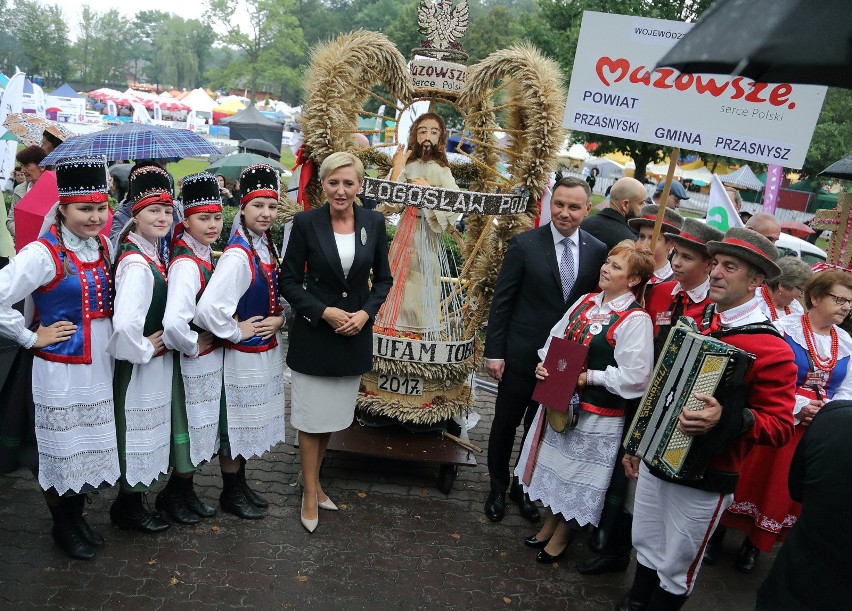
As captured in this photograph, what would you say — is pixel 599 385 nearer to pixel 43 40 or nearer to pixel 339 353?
pixel 339 353

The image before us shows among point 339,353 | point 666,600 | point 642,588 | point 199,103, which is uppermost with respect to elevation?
point 199,103

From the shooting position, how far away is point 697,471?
8.75 ft

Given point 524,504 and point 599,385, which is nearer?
point 599,385

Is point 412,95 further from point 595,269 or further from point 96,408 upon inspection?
point 96,408

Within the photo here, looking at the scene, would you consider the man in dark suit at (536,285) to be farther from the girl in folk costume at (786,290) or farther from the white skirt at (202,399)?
the white skirt at (202,399)

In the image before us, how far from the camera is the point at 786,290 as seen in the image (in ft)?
13.7

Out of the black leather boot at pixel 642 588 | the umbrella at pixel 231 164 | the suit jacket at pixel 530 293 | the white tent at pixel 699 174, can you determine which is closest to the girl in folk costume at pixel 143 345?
the suit jacket at pixel 530 293

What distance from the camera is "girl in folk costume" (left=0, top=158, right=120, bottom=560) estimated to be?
3041mm

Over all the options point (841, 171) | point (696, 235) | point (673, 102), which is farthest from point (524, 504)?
point (841, 171)

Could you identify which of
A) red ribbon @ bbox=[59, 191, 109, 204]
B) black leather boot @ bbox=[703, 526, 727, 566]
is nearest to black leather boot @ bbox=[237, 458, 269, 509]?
red ribbon @ bbox=[59, 191, 109, 204]

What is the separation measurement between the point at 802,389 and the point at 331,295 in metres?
2.85

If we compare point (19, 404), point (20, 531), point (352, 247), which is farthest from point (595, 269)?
point (20, 531)

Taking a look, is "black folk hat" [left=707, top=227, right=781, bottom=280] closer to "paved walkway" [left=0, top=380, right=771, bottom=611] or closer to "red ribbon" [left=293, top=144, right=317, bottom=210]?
"paved walkway" [left=0, top=380, right=771, bottom=611]

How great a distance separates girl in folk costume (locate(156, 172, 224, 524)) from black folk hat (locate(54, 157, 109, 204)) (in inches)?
18.2
